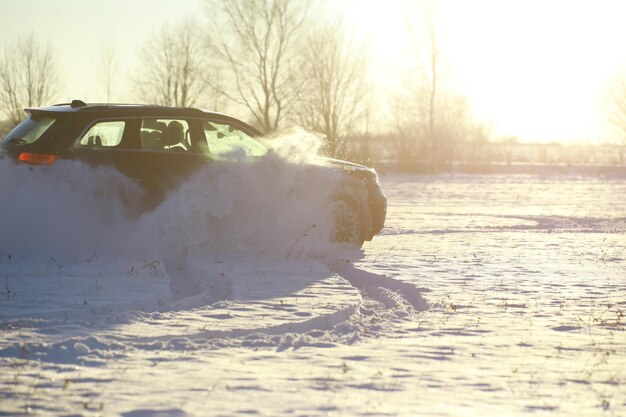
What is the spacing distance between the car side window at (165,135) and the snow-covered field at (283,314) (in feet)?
1.98

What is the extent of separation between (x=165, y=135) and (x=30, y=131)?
1559 millimetres

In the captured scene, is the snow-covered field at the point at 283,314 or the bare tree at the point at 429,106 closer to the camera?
the snow-covered field at the point at 283,314

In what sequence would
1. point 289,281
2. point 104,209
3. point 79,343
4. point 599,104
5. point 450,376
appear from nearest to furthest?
point 450,376, point 79,343, point 289,281, point 104,209, point 599,104

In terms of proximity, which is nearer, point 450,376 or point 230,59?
point 450,376

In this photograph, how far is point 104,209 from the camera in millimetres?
11586

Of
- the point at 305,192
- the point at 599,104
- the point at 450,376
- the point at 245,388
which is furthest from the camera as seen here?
the point at 599,104

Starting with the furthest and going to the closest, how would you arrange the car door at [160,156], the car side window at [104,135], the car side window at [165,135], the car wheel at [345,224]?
the car wheel at [345,224] → the car side window at [165,135] → the car door at [160,156] → the car side window at [104,135]

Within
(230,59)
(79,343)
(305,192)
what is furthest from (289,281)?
(230,59)

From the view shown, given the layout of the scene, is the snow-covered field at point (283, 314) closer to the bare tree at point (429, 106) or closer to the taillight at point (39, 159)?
the taillight at point (39, 159)

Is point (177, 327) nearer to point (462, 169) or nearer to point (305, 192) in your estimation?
point (305, 192)

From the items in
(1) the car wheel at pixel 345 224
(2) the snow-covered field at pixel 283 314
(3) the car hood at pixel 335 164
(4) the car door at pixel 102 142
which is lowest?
(2) the snow-covered field at pixel 283 314

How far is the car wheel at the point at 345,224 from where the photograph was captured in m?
12.8

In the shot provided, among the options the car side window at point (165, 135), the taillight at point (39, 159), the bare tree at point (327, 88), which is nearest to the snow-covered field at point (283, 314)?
the taillight at point (39, 159)

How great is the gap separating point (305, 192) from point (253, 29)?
37.3 m
